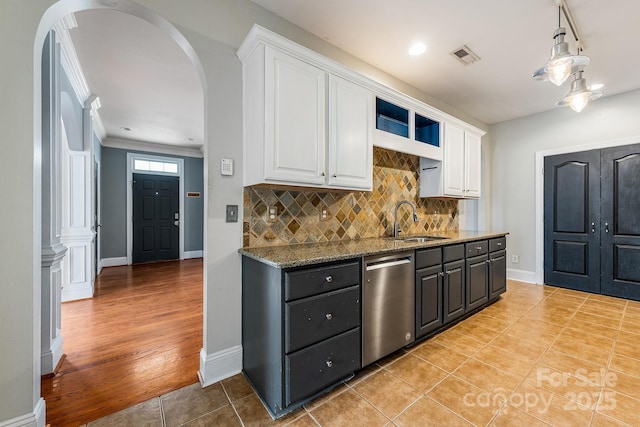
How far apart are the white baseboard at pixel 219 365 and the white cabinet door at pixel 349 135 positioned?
4.83 ft

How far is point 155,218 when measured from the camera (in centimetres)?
633

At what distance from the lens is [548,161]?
4.21 m

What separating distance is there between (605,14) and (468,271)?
246 cm

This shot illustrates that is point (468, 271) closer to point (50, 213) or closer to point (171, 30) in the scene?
point (171, 30)

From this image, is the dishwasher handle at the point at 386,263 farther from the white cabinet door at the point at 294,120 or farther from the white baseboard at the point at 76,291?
the white baseboard at the point at 76,291

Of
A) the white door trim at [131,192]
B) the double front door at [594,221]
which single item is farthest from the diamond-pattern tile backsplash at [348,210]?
the white door trim at [131,192]

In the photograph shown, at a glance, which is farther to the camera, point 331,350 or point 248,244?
point 248,244

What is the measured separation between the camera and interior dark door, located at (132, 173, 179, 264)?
6.07 m

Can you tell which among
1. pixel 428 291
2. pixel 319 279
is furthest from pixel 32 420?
pixel 428 291

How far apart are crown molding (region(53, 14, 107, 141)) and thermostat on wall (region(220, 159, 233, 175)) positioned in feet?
5.82

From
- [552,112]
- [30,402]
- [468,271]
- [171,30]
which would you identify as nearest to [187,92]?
[171,30]

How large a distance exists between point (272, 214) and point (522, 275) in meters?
4.62

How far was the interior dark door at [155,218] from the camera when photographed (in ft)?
19.9

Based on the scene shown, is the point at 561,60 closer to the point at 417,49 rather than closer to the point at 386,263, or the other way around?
the point at 417,49
